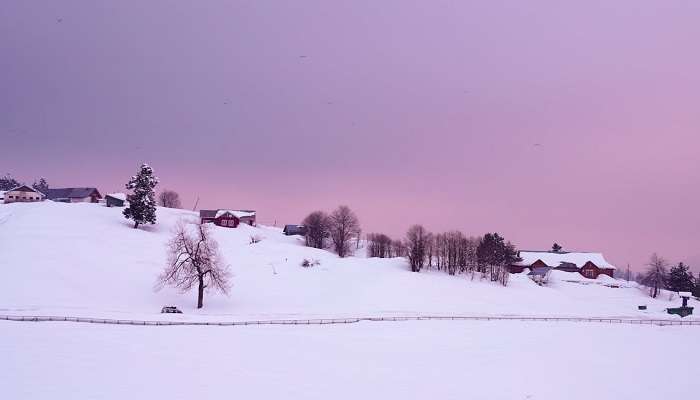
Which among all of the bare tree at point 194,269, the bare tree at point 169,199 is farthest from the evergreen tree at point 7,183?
the bare tree at point 194,269

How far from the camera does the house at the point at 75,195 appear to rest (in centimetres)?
12319

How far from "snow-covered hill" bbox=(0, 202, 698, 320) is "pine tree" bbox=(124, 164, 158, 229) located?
2572 millimetres

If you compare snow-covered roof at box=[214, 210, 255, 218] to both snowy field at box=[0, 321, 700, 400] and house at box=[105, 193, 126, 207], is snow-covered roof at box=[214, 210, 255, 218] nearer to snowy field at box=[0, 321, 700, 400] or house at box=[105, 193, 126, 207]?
house at box=[105, 193, 126, 207]

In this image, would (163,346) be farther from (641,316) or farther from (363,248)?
(363,248)

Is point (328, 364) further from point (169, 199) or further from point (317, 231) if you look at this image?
point (169, 199)

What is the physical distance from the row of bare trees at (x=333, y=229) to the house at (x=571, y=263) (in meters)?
43.0

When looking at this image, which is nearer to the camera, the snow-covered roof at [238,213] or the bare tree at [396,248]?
the bare tree at [396,248]

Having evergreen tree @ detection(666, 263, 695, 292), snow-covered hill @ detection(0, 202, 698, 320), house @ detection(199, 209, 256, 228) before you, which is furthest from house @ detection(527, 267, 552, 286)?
house @ detection(199, 209, 256, 228)

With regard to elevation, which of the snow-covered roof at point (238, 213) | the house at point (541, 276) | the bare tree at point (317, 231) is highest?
the snow-covered roof at point (238, 213)

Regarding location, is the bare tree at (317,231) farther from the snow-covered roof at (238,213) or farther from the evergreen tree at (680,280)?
the evergreen tree at (680,280)

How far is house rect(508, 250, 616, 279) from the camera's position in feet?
397

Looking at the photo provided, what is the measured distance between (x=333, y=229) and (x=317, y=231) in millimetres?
4350

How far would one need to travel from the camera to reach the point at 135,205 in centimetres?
8600

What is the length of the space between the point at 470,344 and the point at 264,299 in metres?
26.7
